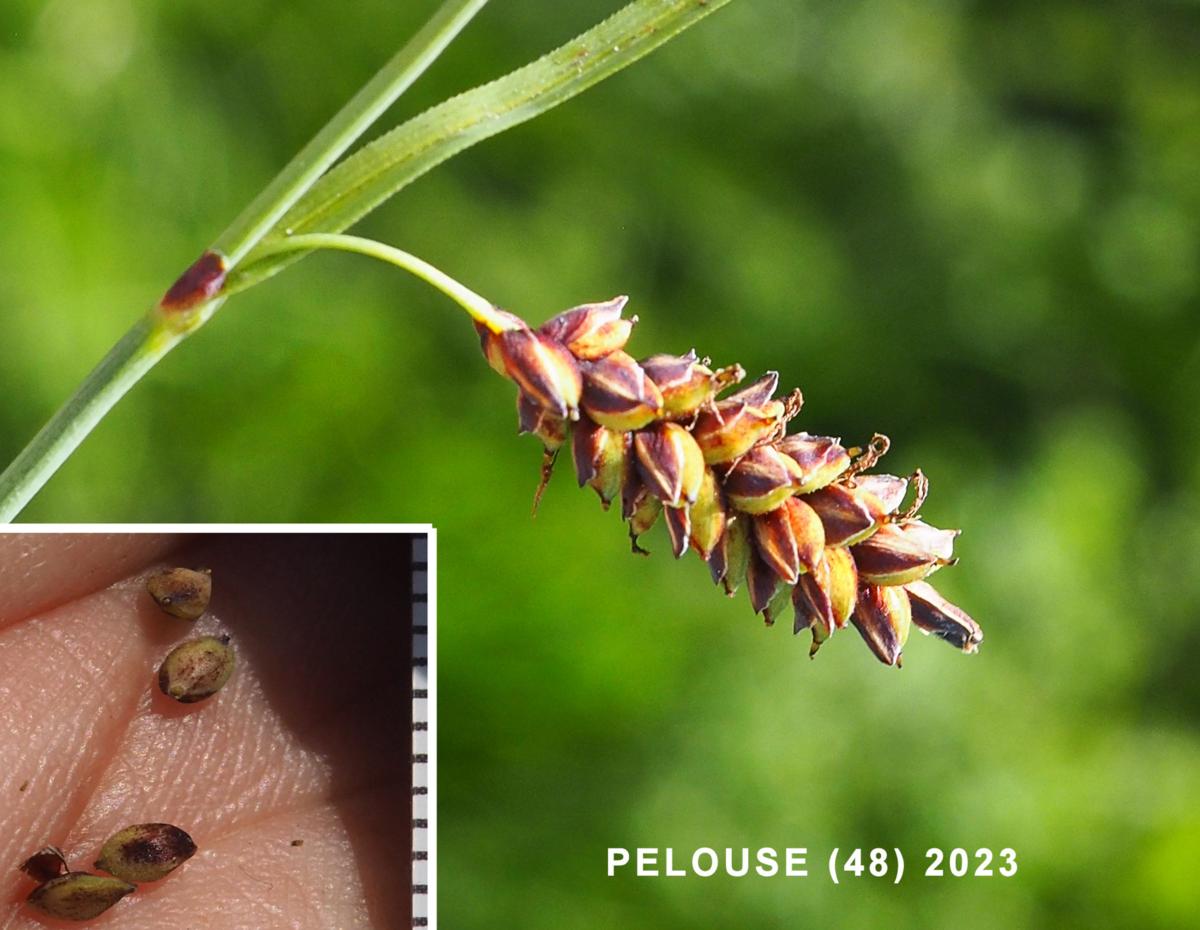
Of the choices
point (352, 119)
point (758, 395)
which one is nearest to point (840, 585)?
point (758, 395)

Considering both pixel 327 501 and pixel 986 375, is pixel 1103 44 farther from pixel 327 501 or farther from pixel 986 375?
pixel 327 501

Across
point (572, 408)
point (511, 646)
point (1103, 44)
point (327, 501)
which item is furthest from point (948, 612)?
point (1103, 44)

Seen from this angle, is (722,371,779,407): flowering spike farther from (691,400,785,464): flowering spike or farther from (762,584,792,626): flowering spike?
(762,584,792,626): flowering spike

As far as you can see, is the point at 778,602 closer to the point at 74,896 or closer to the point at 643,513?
the point at 643,513

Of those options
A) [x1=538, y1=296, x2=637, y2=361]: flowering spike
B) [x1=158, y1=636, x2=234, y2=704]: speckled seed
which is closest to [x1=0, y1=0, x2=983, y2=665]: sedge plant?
[x1=538, y1=296, x2=637, y2=361]: flowering spike

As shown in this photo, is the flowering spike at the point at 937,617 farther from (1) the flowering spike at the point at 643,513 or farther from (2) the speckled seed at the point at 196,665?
(2) the speckled seed at the point at 196,665

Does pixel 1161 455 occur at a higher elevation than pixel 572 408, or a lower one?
higher
